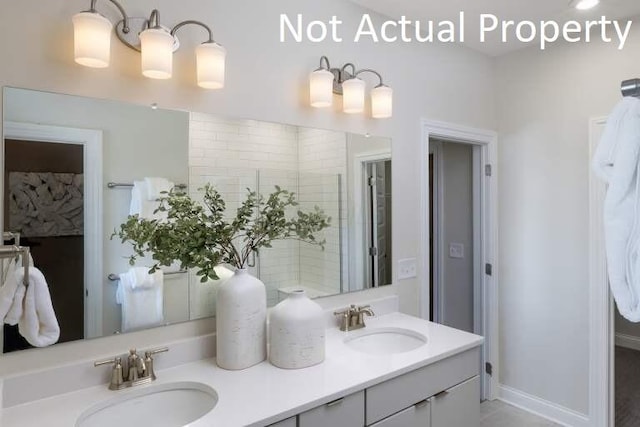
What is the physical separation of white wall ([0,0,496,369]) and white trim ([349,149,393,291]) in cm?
11

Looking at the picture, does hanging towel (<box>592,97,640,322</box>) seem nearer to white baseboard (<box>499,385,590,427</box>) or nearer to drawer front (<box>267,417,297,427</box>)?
drawer front (<box>267,417,297,427</box>)

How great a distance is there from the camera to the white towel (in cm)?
153

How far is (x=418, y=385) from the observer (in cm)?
162

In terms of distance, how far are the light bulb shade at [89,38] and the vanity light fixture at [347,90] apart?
916mm

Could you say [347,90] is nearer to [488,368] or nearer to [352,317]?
[352,317]

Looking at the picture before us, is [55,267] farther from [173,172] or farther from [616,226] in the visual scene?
[616,226]

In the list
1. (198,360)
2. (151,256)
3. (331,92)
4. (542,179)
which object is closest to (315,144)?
(331,92)

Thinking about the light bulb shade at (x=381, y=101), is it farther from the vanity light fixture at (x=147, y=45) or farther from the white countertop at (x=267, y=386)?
the white countertop at (x=267, y=386)

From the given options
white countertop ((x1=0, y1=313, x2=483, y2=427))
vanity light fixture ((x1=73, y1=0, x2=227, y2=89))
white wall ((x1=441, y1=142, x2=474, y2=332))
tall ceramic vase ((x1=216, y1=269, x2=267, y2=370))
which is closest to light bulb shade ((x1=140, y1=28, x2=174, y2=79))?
vanity light fixture ((x1=73, y1=0, x2=227, y2=89))

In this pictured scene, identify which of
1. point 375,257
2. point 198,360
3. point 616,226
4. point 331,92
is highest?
point 331,92

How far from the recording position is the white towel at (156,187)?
1526mm

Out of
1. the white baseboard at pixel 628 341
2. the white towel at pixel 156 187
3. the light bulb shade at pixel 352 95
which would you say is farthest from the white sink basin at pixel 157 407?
the white baseboard at pixel 628 341

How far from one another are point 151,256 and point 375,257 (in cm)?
124

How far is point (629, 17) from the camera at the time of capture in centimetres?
233
